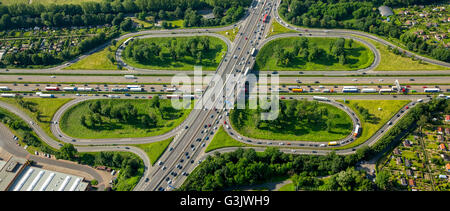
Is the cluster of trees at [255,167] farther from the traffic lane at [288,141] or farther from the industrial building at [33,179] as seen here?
the industrial building at [33,179]

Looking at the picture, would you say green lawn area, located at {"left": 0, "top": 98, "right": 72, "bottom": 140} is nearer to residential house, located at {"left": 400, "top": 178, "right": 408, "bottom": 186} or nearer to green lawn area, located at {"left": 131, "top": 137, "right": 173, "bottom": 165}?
green lawn area, located at {"left": 131, "top": 137, "right": 173, "bottom": 165}

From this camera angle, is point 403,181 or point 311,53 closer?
point 403,181

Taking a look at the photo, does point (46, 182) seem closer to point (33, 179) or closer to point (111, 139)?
point (33, 179)

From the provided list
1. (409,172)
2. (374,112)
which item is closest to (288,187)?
(409,172)

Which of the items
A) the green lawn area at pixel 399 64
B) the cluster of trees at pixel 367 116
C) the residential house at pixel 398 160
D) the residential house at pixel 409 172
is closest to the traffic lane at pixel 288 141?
the cluster of trees at pixel 367 116

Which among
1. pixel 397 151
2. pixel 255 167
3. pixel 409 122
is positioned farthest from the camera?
pixel 409 122

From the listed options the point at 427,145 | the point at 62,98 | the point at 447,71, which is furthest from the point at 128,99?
the point at 447,71
